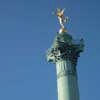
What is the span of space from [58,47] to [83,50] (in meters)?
3.76

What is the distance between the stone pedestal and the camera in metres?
53.4

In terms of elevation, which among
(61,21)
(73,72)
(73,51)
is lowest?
(73,72)

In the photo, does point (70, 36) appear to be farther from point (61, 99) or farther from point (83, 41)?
point (61, 99)

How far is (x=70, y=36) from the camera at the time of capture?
58.2 m

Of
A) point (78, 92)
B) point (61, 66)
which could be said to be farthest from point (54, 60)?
point (78, 92)

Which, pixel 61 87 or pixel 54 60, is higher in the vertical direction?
pixel 54 60

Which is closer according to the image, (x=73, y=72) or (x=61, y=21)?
(x=73, y=72)

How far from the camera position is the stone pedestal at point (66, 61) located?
175 ft

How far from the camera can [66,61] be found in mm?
55969

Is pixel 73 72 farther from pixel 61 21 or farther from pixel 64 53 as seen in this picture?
pixel 61 21

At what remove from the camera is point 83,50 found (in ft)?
189

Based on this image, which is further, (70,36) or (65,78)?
(70,36)

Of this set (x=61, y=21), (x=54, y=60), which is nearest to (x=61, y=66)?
(x=54, y=60)

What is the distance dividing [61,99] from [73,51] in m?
7.73
